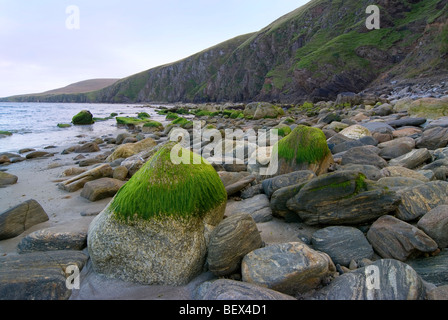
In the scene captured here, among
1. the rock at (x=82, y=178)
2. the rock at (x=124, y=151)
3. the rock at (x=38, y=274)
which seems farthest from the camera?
the rock at (x=124, y=151)

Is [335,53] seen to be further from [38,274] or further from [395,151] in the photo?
[38,274]

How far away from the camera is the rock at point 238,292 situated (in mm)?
1931

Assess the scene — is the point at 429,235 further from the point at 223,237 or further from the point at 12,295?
the point at 12,295

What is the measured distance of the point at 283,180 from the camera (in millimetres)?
3670

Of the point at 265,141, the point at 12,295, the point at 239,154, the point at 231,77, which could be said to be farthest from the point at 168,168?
the point at 231,77

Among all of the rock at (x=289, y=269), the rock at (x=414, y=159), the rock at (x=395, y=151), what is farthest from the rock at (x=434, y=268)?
the rock at (x=395, y=151)

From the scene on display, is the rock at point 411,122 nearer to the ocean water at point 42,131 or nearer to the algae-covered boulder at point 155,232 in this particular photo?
the algae-covered boulder at point 155,232

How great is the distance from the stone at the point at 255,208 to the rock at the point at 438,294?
1761 mm

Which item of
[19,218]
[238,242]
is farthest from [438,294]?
[19,218]

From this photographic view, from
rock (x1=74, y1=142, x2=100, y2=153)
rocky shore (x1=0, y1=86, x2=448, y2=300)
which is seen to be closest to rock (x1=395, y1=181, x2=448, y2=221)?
rocky shore (x1=0, y1=86, x2=448, y2=300)

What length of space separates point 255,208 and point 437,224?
1.97 metres

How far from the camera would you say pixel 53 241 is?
291 cm

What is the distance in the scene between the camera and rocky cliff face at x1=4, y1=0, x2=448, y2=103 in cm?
3538
